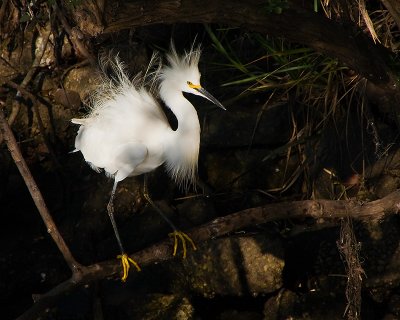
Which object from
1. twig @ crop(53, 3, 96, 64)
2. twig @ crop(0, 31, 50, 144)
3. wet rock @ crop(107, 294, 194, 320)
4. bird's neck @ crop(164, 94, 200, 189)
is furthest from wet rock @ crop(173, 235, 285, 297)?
twig @ crop(0, 31, 50, 144)

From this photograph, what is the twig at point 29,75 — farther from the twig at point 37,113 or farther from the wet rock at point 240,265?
the wet rock at point 240,265

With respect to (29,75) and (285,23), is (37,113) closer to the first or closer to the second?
(29,75)

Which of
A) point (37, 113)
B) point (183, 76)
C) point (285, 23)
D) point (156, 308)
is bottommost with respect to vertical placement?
point (156, 308)

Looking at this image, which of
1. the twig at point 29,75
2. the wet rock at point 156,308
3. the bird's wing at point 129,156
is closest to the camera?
the bird's wing at point 129,156

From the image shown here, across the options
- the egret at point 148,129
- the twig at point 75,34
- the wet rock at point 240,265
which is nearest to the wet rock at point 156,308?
the wet rock at point 240,265

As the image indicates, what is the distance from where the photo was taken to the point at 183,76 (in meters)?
2.79

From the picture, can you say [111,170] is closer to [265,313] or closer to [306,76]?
[265,313]

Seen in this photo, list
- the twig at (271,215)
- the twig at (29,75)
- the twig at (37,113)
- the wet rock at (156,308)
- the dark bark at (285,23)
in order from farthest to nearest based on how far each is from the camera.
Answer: the twig at (29,75), the twig at (37,113), the wet rock at (156,308), the twig at (271,215), the dark bark at (285,23)

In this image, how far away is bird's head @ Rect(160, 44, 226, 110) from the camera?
277cm

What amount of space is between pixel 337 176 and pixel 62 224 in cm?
161

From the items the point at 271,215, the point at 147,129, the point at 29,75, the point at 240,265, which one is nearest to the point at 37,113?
the point at 29,75

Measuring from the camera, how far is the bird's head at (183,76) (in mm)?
2771

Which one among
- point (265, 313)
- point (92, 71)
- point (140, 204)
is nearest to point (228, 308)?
point (265, 313)

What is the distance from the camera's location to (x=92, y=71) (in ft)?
13.3
